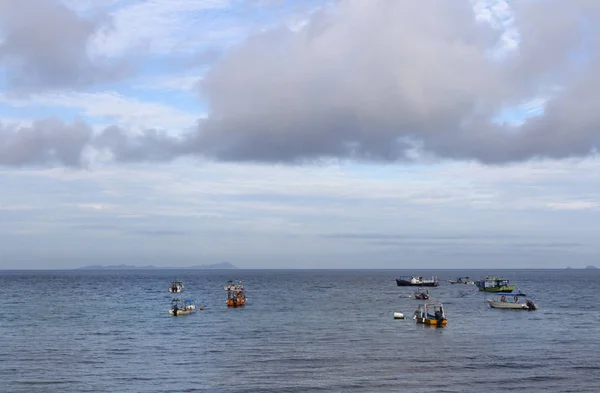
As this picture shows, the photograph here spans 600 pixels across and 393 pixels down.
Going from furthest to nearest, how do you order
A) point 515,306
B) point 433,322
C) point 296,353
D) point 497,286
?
point 497,286 → point 515,306 → point 433,322 → point 296,353

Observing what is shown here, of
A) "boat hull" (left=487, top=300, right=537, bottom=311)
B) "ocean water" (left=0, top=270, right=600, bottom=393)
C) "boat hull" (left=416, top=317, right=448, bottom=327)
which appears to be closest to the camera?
"ocean water" (left=0, top=270, right=600, bottom=393)

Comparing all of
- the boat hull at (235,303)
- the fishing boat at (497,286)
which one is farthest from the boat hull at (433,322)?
the fishing boat at (497,286)

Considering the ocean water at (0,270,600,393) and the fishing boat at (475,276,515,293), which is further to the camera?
the fishing boat at (475,276,515,293)

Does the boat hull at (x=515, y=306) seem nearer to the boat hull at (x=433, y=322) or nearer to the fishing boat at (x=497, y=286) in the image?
the boat hull at (x=433, y=322)

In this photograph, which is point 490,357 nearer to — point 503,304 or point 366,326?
point 366,326

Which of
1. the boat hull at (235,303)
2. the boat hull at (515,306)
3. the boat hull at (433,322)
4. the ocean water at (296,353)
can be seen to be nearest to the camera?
the ocean water at (296,353)

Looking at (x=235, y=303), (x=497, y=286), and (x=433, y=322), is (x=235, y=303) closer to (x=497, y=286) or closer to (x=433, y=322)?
(x=433, y=322)

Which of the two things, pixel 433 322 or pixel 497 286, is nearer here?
pixel 433 322

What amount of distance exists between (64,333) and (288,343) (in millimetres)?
31635

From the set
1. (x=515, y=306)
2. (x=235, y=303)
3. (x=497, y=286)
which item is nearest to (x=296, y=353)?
(x=235, y=303)

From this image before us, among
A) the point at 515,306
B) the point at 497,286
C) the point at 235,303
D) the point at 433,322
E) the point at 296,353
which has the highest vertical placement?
the point at 497,286

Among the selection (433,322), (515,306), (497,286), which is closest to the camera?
(433,322)

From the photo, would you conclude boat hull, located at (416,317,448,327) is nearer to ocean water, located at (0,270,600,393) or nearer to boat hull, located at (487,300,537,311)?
ocean water, located at (0,270,600,393)

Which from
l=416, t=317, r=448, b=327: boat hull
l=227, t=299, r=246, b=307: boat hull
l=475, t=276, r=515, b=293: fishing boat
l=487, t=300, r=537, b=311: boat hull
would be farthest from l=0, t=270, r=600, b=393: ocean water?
l=475, t=276, r=515, b=293: fishing boat
